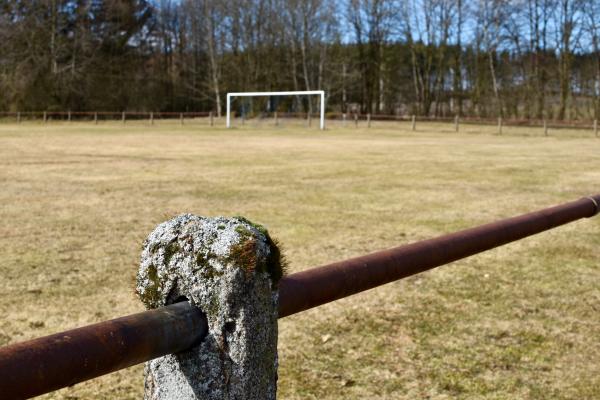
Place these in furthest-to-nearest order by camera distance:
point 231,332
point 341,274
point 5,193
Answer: point 5,193 → point 341,274 → point 231,332

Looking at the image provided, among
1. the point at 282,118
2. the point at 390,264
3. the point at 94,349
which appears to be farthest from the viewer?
the point at 282,118

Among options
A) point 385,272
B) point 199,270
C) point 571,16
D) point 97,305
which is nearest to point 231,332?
point 199,270

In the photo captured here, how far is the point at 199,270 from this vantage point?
1242mm

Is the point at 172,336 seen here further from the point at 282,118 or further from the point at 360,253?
the point at 282,118

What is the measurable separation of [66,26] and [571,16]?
39.4m

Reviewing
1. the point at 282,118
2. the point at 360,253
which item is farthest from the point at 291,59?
the point at 360,253

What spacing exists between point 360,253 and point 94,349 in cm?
641

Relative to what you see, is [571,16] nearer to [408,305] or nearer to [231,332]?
[408,305]

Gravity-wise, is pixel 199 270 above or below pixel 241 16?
below

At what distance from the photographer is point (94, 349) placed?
3.61 feet

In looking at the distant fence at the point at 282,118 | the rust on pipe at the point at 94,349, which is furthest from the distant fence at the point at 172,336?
the distant fence at the point at 282,118

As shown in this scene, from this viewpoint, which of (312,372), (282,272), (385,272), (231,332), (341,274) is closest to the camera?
(231,332)

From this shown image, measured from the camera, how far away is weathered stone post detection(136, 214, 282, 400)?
123 cm

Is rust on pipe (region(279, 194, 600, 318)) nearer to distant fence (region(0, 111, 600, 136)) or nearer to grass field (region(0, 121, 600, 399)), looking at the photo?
grass field (region(0, 121, 600, 399))
